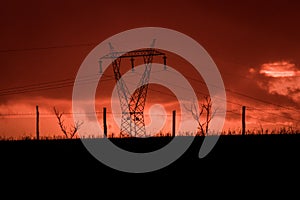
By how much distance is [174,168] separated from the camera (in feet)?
65.3

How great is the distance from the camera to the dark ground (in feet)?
56.5

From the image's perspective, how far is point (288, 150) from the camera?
22.7 metres

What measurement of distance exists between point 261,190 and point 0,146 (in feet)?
47.4

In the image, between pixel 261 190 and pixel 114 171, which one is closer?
pixel 261 190

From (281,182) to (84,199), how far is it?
232 inches

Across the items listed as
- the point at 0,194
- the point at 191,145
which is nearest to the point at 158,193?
the point at 0,194

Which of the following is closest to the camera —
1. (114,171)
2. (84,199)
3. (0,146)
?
(84,199)

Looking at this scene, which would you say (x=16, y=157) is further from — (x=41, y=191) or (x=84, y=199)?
(x=84, y=199)

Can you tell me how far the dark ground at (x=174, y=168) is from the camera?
17.2 meters

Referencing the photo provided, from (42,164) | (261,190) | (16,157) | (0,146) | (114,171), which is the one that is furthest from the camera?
(0,146)

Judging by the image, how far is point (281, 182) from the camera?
16859 millimetres

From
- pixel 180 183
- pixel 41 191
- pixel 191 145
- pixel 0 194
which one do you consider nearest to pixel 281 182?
pixel 180 183

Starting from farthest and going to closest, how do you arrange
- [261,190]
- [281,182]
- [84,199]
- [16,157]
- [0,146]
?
[0,146], [16,157], [281,182], [261,190], [84,199]

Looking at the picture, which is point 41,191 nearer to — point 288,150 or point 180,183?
point 180,183
